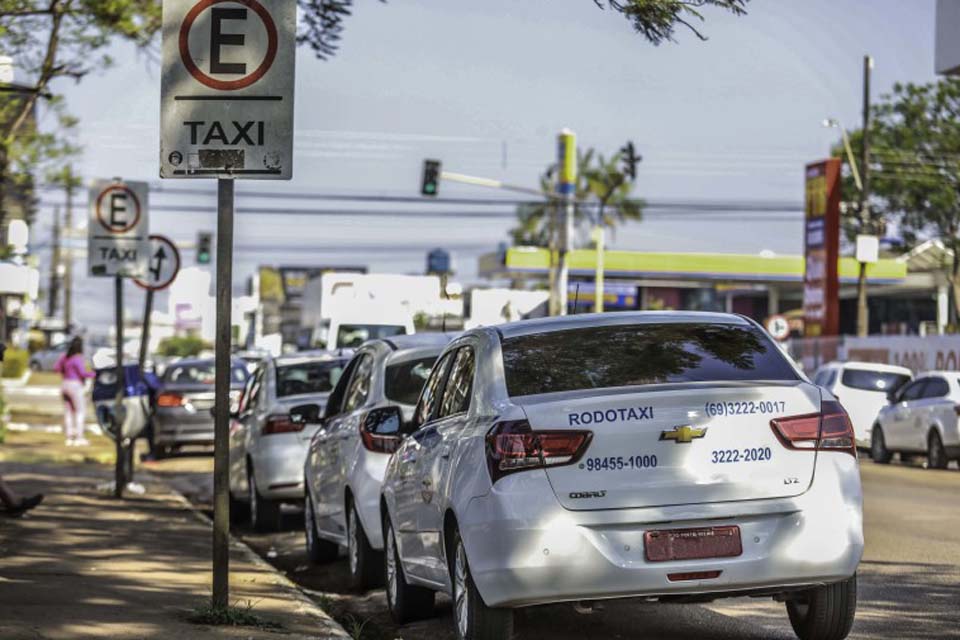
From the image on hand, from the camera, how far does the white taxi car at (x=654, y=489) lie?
305 inches

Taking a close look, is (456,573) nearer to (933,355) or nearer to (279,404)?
(279,404)

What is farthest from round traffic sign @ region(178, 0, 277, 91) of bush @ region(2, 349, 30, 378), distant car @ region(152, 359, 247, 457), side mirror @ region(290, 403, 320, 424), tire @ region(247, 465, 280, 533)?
bush @ region(2, 349, 30, 378)

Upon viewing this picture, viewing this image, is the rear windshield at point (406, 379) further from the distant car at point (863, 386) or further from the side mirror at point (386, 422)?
the distant car at point (863, 386)

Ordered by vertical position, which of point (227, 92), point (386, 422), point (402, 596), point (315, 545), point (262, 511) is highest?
point (227, 92)

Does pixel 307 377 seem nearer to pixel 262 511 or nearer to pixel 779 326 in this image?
pixel 262 511

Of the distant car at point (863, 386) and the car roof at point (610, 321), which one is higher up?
the car roof at point (610, 321)

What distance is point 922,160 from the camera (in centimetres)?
5812

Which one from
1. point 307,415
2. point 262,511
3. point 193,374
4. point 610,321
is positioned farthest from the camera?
point 193,374

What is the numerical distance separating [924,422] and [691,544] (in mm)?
22014

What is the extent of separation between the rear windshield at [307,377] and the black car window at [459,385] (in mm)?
7370

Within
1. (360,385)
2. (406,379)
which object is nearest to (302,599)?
(406,379)

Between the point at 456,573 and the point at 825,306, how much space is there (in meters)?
44.1

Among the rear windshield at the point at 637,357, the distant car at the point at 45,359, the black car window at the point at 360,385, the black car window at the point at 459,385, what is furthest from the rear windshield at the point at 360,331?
the distant car at the point at 45,359

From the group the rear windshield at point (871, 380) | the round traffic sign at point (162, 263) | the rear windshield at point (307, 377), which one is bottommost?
the rear windshield at point (871, 380)
